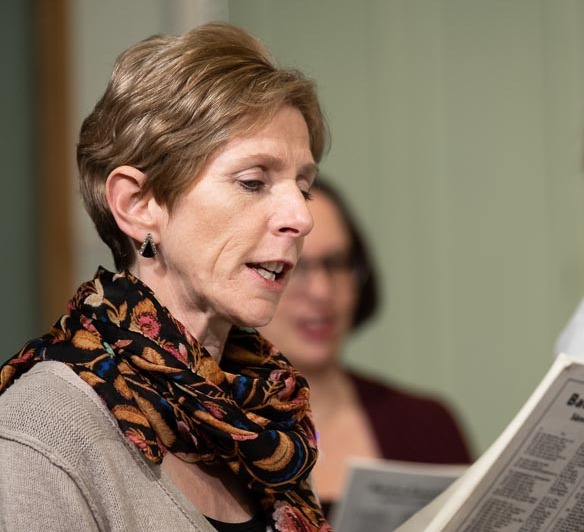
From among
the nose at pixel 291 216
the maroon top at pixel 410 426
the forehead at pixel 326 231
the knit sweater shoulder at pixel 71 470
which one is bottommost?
the maroon top at pixel 410 426

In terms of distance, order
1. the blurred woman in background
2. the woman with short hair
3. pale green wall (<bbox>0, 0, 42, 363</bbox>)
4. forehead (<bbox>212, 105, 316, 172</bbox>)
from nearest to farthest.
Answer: the woman with short hair
forehead (<bbox>212, 105, 316, 172</bbox>)
the blurred woman in background
pale green wall (<bbox>0, 0, 42, 363</bbox>)

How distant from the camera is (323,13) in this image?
14.0 feet

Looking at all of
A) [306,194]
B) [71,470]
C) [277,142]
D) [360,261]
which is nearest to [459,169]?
[360,261]

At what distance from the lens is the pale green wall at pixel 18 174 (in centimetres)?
391

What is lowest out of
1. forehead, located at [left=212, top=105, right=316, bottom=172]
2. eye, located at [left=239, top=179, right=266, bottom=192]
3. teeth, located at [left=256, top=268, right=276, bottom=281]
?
teeth, located at [left=256, top=268, right=276, bottom=281]

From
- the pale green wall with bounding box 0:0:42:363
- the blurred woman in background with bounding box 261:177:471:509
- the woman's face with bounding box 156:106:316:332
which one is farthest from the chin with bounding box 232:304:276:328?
the pale green wall with bounding box 0:0:42:363

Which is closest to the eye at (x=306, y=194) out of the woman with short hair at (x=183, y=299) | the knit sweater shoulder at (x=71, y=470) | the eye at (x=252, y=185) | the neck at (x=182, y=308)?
the woman with short hair at (x=183, y=299)

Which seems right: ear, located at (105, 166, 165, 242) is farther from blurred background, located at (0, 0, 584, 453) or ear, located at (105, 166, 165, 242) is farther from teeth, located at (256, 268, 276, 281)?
blurred background, located at (0, 0, 584, 453)

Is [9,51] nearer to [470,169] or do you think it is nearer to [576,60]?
[470,169]

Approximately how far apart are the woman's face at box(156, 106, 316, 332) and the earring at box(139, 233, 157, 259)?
1cm

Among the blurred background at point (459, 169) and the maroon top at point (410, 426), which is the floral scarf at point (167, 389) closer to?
the maroon top at point (410, 426)

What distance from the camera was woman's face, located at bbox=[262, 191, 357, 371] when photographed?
346cm

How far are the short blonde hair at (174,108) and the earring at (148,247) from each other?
6 cm

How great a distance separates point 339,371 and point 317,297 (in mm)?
253
